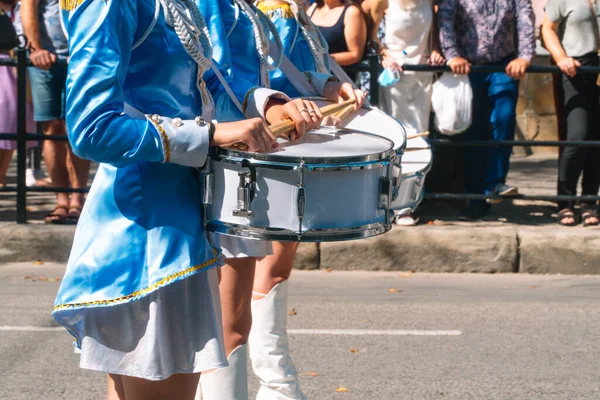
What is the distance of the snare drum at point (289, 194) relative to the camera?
2424 millimetres

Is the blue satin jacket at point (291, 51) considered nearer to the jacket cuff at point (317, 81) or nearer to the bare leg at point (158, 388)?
the jacket cuff at point (317, 81)

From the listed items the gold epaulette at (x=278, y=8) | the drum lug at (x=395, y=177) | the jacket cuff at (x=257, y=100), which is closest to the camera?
the drum lug at (x=395, y=177)

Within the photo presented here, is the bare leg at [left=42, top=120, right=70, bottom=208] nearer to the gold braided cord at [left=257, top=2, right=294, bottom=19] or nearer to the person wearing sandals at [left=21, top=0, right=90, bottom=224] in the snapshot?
the person wearing sandals at [left=21, top=0, right=90, bottom=224]

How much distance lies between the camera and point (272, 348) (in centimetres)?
371

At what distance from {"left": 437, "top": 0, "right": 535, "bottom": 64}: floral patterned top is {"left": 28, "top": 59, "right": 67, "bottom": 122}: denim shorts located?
9.01ft

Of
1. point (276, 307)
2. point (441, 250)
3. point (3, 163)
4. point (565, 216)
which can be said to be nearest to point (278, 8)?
point (276, 307)

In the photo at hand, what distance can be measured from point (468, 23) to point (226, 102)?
16.3 ft

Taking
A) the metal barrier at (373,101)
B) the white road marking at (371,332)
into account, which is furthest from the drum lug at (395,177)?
the metal barrier at (373,101)

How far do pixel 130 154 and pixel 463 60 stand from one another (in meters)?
5.36

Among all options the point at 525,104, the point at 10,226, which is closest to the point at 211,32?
the point at 10,226

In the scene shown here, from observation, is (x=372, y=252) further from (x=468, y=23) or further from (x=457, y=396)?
(x=457, y=396)

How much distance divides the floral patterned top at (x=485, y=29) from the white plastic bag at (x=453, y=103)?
0.18 meters

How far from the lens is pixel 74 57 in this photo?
2.26 meters

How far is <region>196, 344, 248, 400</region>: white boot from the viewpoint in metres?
3.18
